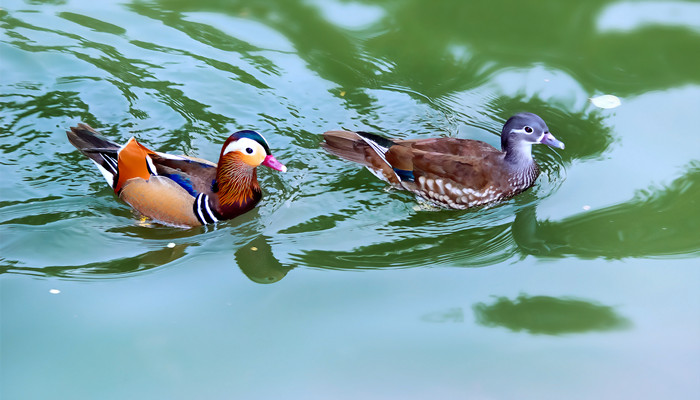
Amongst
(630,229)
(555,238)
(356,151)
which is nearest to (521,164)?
(555,238)

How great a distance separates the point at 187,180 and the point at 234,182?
1.00ft

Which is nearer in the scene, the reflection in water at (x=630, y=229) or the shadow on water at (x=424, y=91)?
the reflection in water at (x=630, y=229)

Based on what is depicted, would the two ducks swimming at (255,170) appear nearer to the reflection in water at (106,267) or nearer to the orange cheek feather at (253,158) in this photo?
the orange cheek feather at (253,158)

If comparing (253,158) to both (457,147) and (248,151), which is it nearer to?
(248,151)

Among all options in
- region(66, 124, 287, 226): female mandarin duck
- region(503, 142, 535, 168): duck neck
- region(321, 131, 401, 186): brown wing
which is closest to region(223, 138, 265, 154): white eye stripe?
region(66, 124, 287, 226): female mandarin duck

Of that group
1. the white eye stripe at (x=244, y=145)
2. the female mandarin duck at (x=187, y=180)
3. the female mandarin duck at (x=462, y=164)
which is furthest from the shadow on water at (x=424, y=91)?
→ the white eye stripe at (x=244, y=145)

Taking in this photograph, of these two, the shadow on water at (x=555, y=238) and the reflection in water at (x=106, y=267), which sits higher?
the shadow on water at (x=555, y=238)

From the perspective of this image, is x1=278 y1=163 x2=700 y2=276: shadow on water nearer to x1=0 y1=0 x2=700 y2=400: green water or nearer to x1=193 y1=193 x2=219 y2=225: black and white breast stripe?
x1=0 y1=0 x2=700 y2=400: green water

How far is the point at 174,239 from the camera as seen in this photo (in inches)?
177

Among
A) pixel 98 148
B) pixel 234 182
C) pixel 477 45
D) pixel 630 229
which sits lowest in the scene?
pixel 98 148

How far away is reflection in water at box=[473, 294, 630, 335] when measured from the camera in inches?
138

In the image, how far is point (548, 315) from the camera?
11.7 ft

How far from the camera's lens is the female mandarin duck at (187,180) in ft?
15.4

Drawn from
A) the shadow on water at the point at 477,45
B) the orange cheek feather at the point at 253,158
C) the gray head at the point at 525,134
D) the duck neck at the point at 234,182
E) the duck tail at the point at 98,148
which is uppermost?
the shadow on water at the point at 477,45
